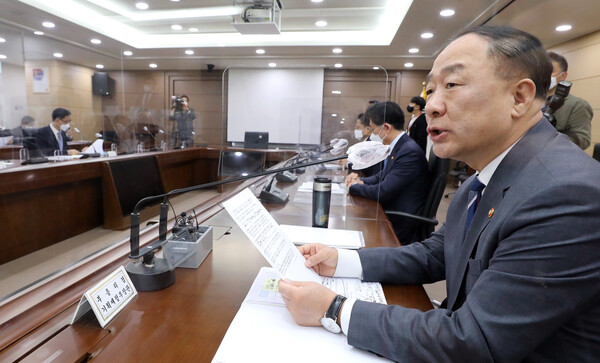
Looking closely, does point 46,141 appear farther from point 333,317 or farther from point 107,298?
point 333,317

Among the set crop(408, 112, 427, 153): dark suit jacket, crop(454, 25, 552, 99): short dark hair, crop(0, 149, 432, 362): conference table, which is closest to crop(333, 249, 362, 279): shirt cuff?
crop(0, 149, 432, 362): conference table

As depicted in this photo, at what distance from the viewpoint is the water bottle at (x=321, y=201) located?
1.30 m

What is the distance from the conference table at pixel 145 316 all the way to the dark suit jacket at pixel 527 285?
199mm

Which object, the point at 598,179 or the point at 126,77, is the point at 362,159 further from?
the point at 126,77

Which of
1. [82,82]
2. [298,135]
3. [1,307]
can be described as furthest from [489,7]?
[82,82]

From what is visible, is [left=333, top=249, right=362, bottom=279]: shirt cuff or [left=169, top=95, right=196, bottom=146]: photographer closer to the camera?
[left=333, top=249, right=362, bottom=279]: shirt cuff

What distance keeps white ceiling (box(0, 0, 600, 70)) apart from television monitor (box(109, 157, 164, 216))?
2.23 m

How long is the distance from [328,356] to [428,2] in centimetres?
420

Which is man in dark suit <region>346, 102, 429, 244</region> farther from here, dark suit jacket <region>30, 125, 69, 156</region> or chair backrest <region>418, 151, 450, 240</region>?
dark suit jacket <region>30, 125, 69, 156</region>

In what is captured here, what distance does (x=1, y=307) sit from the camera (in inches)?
24.6

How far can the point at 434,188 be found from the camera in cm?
189

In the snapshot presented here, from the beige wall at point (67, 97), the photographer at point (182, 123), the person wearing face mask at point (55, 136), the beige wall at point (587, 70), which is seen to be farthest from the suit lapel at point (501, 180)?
the photographer at point (182, 123)

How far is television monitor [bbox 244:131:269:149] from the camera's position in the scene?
2325 millimetres

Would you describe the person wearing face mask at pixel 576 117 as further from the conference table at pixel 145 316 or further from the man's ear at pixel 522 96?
the conference table at pixel 145 316
